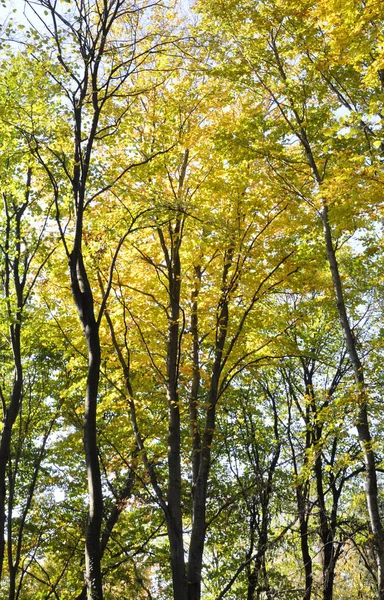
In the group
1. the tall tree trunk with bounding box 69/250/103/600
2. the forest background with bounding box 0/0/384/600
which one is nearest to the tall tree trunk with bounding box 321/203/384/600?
the forest background with bounding box 0/0/384/600

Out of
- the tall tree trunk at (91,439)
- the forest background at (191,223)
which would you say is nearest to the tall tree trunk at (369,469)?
the forest background at (191,223)

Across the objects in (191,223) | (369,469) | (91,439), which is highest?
(191,223)

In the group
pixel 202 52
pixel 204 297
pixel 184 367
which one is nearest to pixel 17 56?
pixel 202 52

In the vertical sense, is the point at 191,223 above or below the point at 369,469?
above

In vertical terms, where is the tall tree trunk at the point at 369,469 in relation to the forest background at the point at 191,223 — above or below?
below

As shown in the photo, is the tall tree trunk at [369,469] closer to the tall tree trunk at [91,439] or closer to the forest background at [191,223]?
the forest background at [191,223]

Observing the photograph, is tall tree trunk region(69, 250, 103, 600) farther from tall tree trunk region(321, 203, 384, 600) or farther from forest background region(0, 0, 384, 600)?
tall tree trunk region(321, 203, 384, 600)

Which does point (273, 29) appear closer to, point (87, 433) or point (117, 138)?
point (117, 138)

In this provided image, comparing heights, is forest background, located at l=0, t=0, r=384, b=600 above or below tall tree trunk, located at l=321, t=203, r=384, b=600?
above

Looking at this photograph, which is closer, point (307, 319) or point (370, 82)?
point (370, 82)

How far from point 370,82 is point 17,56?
7.08 metres

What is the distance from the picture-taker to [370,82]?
23.0 ft

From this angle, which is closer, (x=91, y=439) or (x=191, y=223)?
(x=91, y=439)

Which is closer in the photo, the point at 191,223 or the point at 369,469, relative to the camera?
the point at 369,469
